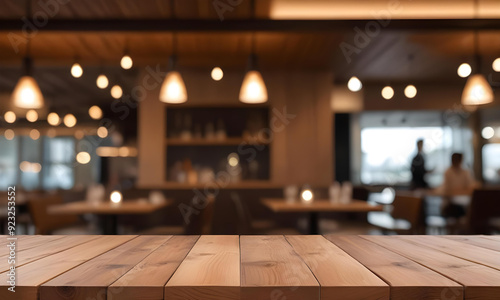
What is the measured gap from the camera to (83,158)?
10.7 metres

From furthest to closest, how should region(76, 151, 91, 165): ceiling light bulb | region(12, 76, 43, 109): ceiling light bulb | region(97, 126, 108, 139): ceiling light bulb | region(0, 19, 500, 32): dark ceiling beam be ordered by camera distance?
region(76, 151, 91, 165): ceiling light bulb, region(97, 126, 108, 139): ceiling light bulb, region(0, 19, 500, 32): dark ceiling beam, region(12, 76, 43, 109): ceiling light bulb

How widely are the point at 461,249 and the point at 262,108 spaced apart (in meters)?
4.86

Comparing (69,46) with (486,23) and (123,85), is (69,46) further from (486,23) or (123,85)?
(486,23)

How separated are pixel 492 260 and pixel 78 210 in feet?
10.7

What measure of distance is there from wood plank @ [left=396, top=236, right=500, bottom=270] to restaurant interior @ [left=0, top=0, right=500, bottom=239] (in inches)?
73.7

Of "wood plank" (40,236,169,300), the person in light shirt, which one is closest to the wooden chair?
the person in light shirt

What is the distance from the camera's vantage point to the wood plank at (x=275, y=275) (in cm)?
74

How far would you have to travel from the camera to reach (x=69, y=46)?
179 inches

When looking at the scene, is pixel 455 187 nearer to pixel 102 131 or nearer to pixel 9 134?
pixel 102 131

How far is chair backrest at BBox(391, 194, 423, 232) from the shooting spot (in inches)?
133

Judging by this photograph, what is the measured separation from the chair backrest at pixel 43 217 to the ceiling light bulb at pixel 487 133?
25.8 ft

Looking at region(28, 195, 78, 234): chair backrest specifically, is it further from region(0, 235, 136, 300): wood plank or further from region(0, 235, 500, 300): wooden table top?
region(0, 235, 136, 300): wood plank

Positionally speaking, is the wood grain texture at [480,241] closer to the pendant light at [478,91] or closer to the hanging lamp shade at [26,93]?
the pendant light at [478,91]

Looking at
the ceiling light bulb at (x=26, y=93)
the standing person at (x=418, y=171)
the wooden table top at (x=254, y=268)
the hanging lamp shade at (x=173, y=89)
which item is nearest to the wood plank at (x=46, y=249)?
the wooden table top at (x=254, y=268)
